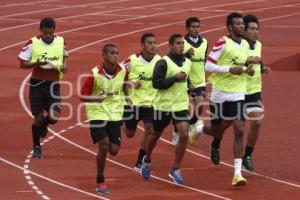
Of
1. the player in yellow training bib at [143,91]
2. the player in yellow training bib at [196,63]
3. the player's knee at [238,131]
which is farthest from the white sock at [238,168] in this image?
the player in yellow training bib at [196,63]

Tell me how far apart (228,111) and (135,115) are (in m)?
1.49

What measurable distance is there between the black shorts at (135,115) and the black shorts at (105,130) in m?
1.12

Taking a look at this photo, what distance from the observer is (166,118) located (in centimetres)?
1330

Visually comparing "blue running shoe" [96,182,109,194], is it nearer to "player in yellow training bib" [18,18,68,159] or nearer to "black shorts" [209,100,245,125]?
"black shorts" [209,100,245,125]

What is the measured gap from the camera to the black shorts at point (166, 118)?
13.1 meters

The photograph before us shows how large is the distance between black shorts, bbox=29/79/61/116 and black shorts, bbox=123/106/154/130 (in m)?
1.21

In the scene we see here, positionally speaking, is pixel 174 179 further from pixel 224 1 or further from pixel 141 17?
pixel 224 1

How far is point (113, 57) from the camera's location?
41.8 feet

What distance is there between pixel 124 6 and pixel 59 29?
21.3 ft

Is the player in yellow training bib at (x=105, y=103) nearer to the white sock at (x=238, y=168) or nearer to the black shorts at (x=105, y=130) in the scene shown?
the black shorts at (x=105, y=130)

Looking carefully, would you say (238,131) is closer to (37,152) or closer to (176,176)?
(176,176)

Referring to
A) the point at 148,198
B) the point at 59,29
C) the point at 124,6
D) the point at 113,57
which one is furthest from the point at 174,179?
the point at 124,6

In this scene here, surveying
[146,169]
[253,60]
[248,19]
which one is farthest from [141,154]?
[248,19]

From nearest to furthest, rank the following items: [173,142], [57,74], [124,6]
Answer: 1. [57,74]
2. [173,142]
3. [124,6]
